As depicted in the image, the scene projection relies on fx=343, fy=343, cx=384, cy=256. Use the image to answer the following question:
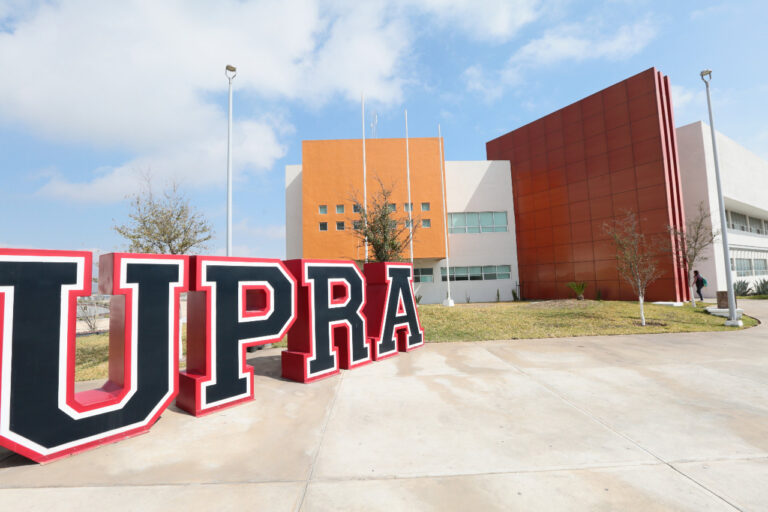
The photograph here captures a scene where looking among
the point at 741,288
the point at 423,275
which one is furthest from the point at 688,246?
the point at 423,275

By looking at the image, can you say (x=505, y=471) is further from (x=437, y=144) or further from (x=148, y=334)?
(x=437, y=144)

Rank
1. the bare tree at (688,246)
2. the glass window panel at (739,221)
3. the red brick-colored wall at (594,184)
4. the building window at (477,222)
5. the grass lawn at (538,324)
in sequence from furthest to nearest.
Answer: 1. the glass window panel at (739,221)
2. the building window at (477,222)
3. the red brick-colored wall at (594,184)
4. the bare tree at (688,246)
5. the grass lawn at (538,324)

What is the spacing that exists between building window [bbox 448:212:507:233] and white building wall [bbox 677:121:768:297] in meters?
13.2

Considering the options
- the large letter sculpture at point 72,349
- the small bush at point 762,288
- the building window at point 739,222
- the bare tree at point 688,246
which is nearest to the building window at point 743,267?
the small bush at point 762,288

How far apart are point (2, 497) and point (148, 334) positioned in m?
1.96

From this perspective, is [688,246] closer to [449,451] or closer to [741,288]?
[741,288]

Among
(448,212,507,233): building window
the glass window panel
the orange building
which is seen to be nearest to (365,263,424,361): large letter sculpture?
the orange building

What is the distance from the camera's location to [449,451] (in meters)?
3.82

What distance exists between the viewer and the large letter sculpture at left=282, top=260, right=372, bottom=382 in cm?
694

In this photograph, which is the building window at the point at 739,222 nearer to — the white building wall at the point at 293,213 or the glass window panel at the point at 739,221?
the glass window panel at the point at 739,221

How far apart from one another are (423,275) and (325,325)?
2177cm

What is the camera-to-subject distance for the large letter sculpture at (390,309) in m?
8.91

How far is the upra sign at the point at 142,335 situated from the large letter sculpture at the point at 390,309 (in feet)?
4.85

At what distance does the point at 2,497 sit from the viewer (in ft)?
10.2
